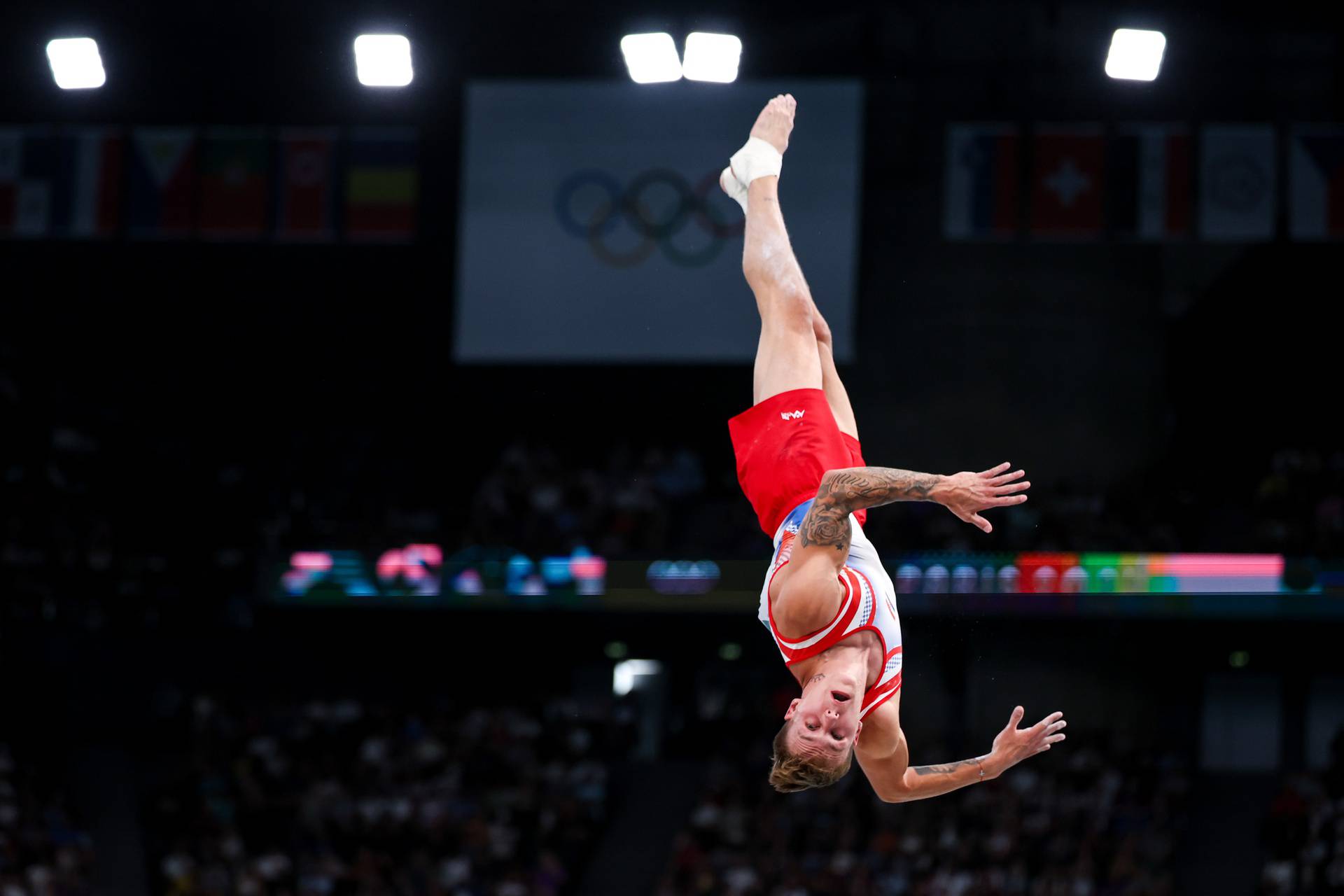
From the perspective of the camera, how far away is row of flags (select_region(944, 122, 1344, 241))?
19.8 metres

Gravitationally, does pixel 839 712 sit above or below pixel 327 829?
above

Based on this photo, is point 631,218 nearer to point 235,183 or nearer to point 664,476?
point 664,476

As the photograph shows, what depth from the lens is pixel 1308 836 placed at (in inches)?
666

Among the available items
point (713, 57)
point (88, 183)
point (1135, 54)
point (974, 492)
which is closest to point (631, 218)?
point (88, 183)

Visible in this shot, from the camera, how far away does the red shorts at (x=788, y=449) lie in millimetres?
7062

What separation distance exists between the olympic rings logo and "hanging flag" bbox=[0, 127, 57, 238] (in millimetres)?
7340

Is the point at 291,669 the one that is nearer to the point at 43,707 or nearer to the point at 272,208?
the point at 43,707

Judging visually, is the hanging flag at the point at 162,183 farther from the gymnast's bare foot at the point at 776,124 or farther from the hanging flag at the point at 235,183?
the gymnast's bare foot at the point at 776,124

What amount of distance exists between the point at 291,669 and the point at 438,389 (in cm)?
546

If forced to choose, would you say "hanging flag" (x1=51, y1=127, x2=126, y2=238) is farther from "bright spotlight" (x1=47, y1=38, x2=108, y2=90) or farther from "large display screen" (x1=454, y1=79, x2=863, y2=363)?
"bright spotlight" (x1=47, y1=38, x2=108, y2=90)

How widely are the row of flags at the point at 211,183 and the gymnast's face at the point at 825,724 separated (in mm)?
16718

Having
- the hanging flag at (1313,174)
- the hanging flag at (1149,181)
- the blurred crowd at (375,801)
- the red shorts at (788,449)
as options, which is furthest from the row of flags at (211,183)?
the red shorts at (788,449)

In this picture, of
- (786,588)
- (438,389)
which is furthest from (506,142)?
(786,588)

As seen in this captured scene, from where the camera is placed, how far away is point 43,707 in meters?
21.2
